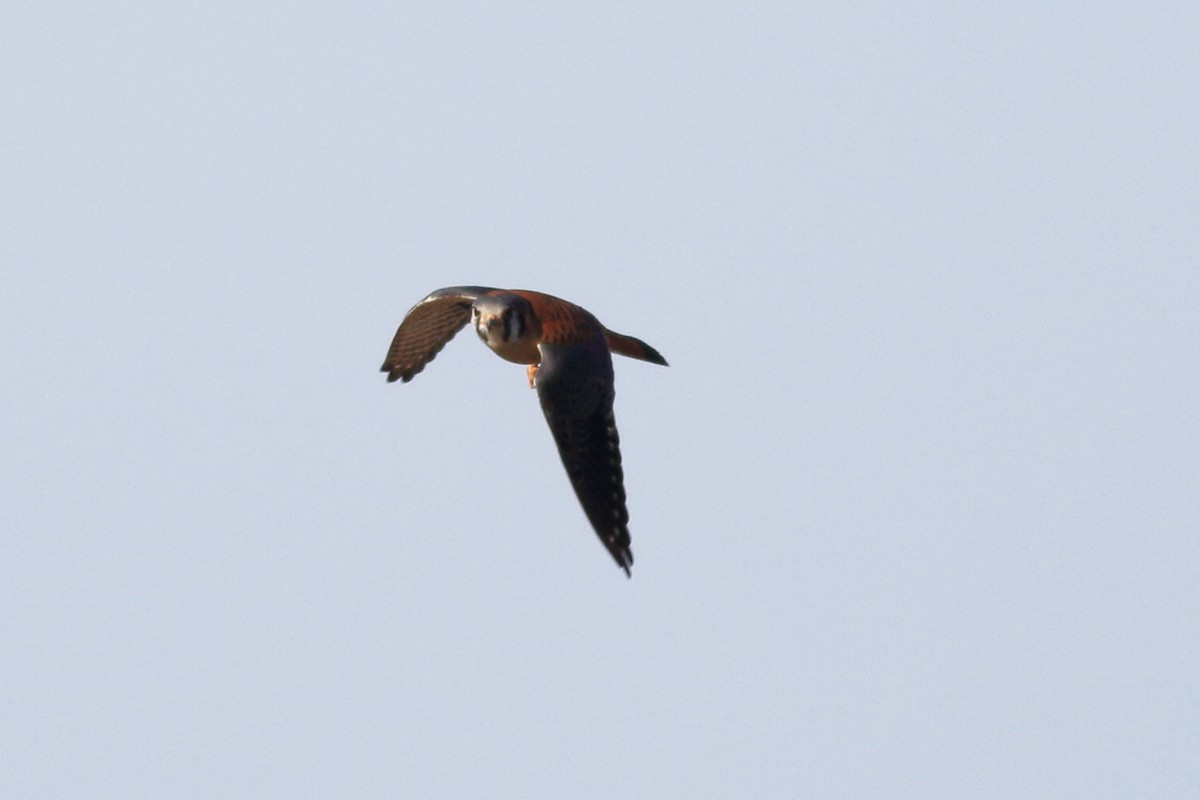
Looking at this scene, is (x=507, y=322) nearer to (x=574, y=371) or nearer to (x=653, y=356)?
(x=574, y=371)

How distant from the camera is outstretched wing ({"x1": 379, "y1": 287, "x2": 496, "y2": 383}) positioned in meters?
23.3

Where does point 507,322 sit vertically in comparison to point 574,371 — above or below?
above

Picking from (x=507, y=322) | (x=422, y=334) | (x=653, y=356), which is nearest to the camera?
(x=507, y=322)

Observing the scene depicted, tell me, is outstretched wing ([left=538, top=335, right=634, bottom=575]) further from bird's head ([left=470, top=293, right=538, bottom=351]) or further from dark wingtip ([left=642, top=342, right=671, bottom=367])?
dark wingtip ([left=642, top=342, right=671, bottom=367])

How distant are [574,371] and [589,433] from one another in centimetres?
64

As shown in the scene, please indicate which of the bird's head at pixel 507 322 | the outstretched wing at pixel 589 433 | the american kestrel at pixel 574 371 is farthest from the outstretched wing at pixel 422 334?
the outstretched wing at pixel 589 433

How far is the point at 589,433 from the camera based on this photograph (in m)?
19.9

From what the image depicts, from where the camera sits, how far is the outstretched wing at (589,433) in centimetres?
1952

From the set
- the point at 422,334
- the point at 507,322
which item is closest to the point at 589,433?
the point at 507,322

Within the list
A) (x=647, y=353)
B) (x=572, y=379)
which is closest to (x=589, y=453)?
(x=572, y=379)

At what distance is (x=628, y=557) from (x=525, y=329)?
2758 mm

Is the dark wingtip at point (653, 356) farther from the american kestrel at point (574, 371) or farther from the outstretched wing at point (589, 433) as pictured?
the outstretched wing at point (589, 433)

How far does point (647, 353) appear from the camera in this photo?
73.2 feet

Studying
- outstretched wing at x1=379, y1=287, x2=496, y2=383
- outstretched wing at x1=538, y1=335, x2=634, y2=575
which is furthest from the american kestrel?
outstretched wing at x1=379, y1=287, x2=496, y2=383
